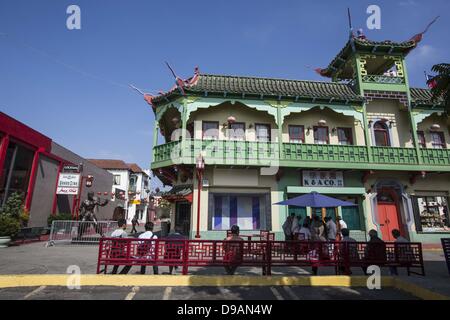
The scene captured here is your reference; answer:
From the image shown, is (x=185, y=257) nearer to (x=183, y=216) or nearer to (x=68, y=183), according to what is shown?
(x=183, y=216)

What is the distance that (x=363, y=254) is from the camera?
7129mm

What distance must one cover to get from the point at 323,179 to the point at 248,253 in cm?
904

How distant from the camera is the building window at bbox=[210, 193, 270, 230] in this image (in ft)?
45.5

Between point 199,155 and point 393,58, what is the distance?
13.9 m

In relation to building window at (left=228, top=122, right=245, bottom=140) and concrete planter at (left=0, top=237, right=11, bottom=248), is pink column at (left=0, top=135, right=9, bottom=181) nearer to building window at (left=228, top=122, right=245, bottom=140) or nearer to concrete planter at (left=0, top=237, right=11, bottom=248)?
concrete planter at (left=0, top=237, right=11, bottom=248)

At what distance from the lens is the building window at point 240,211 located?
13.9 metres

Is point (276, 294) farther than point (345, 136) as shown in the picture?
No

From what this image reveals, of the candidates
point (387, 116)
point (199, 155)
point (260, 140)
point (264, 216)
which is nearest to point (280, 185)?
point (264, 216)

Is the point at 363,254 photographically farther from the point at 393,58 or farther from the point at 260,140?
the point at 393,58

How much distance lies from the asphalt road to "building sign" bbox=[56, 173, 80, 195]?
1221cm

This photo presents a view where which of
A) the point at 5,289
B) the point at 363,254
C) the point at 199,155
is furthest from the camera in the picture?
the point at 199,155

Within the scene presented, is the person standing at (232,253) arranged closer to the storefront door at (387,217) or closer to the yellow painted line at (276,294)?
the yellow painted line at (276,294)

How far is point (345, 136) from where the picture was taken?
1580 cm

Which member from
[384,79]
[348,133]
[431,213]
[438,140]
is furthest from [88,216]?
[438,140]
